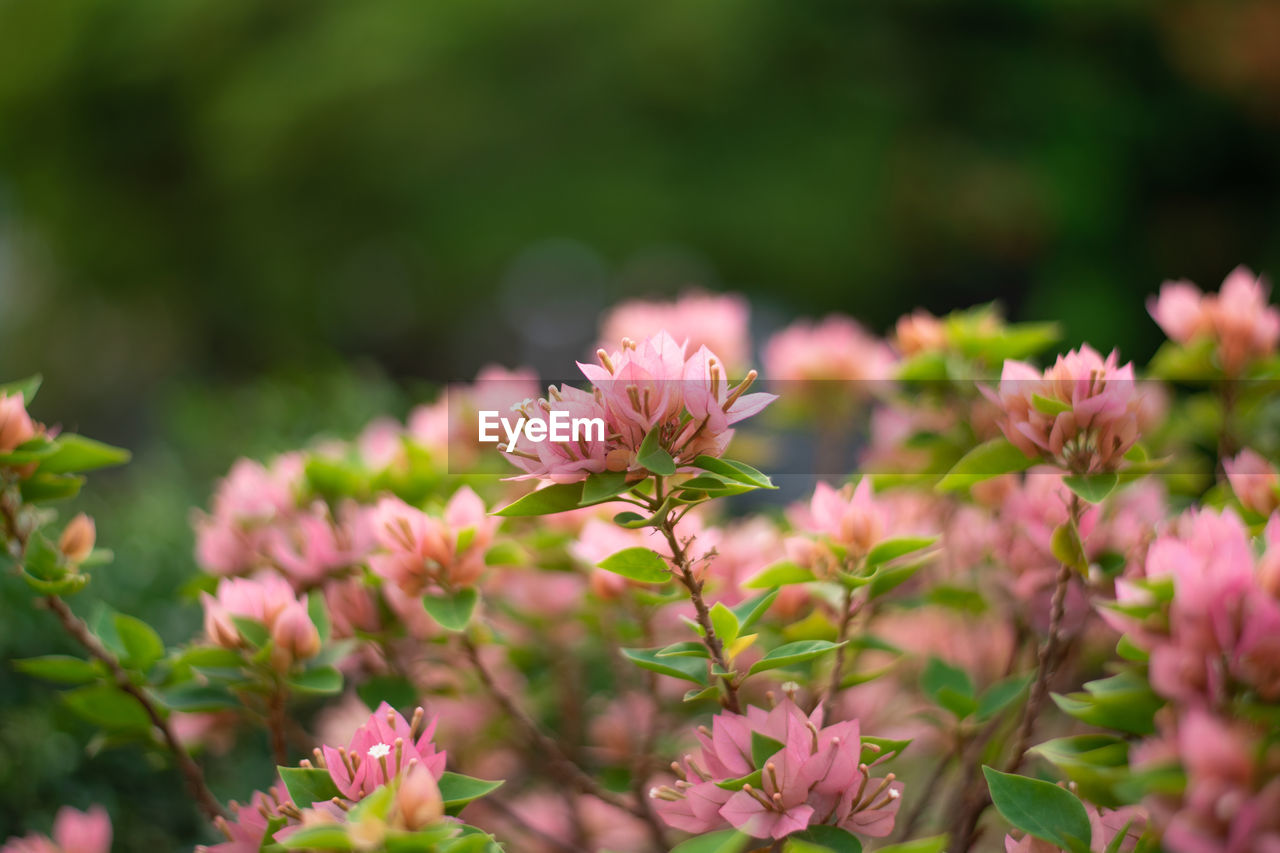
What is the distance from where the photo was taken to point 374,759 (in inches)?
21.3

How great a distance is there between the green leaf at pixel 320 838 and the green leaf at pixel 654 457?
0.26 m

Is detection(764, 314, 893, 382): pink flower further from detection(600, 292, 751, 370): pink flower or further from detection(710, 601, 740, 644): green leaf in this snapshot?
detection(710, 601, 740, 644): green leaf

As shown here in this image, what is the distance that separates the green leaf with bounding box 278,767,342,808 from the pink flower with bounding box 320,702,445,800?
0.01 m

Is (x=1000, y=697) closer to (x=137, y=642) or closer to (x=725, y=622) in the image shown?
(x=725, y=622)

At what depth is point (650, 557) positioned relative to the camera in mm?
605

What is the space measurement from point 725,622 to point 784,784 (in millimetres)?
110

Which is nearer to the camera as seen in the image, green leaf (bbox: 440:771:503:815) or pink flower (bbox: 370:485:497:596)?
green leaf (bbox: 440:771:503:815)

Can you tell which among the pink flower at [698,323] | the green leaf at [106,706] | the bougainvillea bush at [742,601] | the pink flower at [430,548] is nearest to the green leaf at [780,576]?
the bougainvillea bush at [742,601]

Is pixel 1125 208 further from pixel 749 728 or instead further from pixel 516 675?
pixel 749 728

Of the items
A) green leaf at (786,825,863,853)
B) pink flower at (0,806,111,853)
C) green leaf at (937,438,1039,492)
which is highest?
green leaf at (937,438,1039,492)

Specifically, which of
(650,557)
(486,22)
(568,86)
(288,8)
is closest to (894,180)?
(568,86)

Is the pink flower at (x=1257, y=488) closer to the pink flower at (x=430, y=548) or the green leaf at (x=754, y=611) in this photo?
the green leaf at (x=754, y=611)

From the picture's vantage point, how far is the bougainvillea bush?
0.51 metres

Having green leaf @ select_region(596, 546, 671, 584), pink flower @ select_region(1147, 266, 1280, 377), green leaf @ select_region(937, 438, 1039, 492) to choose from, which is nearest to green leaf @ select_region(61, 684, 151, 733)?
green leaf @ select_region(596, 546, 671, 584)
